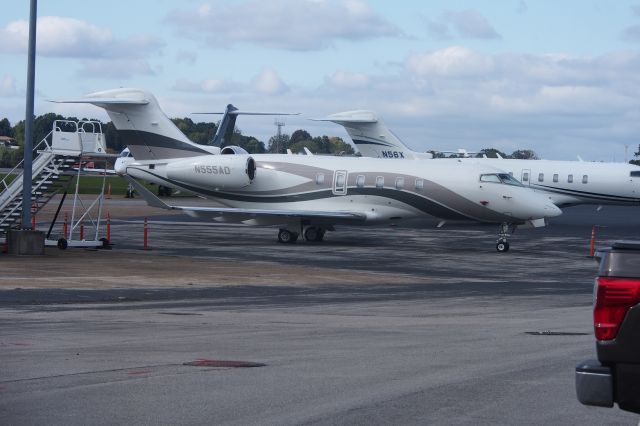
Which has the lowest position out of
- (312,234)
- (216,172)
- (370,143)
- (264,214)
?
(312,234)

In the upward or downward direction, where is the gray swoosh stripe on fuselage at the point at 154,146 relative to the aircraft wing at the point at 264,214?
upward

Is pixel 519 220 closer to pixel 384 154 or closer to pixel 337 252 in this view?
pixel 337 252

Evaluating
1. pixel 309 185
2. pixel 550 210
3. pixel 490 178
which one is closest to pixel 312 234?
pixel 309 185

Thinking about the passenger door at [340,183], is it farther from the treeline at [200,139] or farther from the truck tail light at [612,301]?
the treeline at [200,139]

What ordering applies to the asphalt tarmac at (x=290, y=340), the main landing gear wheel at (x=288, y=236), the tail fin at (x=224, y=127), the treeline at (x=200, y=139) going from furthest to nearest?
the treeline at (x=200, y=139) → the tail fin at (x=224, y=127) → the main landing gear wheel at (x=288, y=236) → the asphalt tarmac at (x=290, y=340)

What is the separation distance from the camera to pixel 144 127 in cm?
3634

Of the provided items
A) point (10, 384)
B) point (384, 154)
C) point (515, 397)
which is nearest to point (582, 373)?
point (515, 397)

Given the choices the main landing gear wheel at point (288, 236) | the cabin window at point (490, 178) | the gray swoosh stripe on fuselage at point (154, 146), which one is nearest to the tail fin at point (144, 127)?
the gray swoosh stripe on fuselage at point (154, 146)

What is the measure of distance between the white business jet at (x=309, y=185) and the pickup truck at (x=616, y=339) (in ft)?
89.9

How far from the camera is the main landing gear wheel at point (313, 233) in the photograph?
35562mm

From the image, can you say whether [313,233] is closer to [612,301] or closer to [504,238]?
[504,238]

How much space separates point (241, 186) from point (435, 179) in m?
6.54

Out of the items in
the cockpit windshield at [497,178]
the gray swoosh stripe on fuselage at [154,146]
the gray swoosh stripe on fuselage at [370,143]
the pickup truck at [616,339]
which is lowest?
the pickup truck at [616,339]

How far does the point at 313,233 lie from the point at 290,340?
2294cm
